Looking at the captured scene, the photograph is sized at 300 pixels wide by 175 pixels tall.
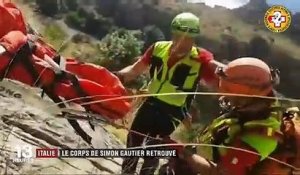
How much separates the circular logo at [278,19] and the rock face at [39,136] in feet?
2.31

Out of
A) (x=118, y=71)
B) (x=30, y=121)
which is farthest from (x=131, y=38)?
(x=30, y=121)

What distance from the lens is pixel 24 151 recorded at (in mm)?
2318

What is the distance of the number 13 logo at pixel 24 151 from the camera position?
7.52ft

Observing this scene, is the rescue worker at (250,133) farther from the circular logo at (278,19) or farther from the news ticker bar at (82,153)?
the circular logo at (278,19)

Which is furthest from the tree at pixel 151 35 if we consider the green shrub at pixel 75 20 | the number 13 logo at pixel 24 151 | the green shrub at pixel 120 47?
the number 13 logo at pixel 24 151

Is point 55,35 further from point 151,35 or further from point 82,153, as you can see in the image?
point 82,153

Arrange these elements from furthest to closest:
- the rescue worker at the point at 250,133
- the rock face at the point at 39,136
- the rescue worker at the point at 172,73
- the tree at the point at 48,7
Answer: the tree at the point at 48,7
the rescue worker at the point at 172,73
the rock face at the point at 39,136
the rescue worker at the point at 250,133

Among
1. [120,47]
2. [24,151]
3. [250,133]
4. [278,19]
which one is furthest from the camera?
[278,19]

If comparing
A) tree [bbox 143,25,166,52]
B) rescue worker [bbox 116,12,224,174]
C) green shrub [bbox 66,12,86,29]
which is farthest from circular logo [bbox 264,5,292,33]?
green shrub [bbox 66,12,86,29]

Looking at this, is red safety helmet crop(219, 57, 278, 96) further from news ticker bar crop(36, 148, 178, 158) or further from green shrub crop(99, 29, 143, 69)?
green shrub crop(99, 29, 143, 69)

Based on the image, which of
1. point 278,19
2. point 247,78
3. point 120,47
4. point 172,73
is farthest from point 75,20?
point 247,78

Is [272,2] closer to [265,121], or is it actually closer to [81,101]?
[81,101]

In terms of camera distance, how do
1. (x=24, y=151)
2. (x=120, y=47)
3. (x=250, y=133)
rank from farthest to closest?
(x=120, y=47), (x=24, y=151), (x=250, y=133)

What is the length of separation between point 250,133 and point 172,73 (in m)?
0.84
